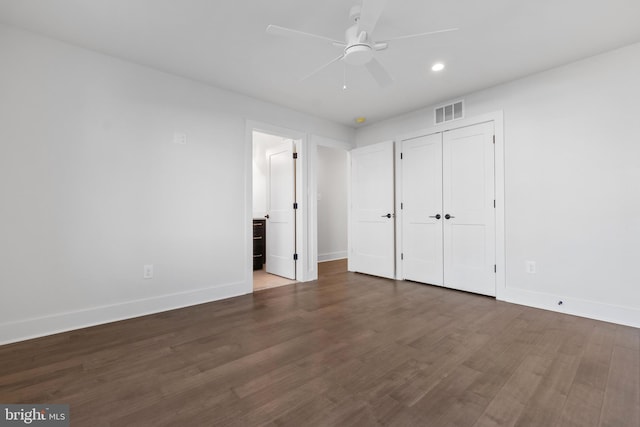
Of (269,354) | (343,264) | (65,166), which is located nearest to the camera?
(269,354)

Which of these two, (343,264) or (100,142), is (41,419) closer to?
(100,142)

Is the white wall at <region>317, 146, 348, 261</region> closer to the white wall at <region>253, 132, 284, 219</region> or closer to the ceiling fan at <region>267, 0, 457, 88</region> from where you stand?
the white wall at <region>253, 132, 284, 219</region>

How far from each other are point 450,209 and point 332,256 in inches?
127

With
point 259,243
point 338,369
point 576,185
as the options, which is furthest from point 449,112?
point 259,243

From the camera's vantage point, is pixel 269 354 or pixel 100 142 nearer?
pixel 269 354

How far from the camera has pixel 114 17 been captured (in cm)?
218

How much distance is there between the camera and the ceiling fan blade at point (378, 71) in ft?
7.40

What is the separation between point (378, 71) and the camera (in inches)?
93.1

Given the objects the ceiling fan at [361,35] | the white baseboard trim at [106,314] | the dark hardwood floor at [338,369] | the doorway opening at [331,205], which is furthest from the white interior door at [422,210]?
the white baseboard trim at [106,314]

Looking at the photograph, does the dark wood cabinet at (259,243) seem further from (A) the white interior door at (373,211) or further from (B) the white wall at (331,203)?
(A) the white interior door at (373,211)

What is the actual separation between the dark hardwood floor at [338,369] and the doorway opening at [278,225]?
1495mm

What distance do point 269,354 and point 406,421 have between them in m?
1.04

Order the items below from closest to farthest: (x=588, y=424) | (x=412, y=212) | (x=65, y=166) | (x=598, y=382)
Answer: (x=588, y=424), (x=598, y=382), (x=65, y=166), (x=412, y=212)

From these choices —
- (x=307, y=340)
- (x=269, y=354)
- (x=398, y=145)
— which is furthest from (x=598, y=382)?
(x=398, y=145)
